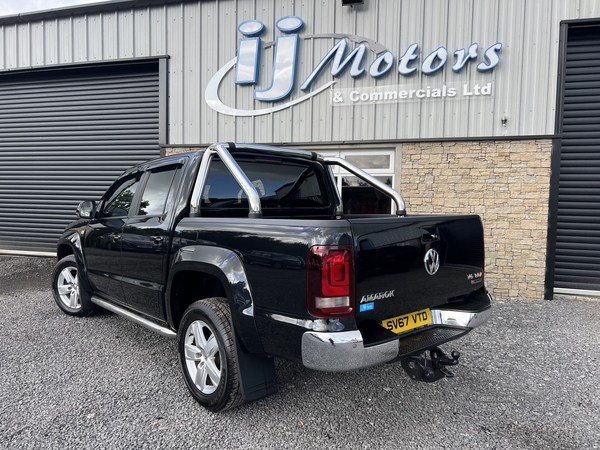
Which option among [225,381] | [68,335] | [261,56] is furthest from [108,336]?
[261,56]

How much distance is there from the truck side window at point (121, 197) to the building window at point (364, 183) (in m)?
3.79

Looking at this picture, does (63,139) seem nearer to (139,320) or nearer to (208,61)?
(208,61)

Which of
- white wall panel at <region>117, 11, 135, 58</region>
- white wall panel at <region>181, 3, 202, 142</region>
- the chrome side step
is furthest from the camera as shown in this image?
white wall panel at <region>117, 11, 135, 58</region>

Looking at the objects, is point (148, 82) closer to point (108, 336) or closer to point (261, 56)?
point (261, 56)

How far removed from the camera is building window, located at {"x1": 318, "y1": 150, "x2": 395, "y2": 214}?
271 inches

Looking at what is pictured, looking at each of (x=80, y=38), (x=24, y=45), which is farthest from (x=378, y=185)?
(x=24, y=45)

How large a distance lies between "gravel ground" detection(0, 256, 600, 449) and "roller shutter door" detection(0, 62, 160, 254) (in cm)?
540

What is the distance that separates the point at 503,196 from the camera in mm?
6344

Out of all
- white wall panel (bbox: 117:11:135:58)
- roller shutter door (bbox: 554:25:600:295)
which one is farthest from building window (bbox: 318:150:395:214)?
white wall panel (bbox: 117:11:135:58)

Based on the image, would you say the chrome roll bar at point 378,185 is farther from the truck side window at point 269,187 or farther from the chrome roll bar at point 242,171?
the truck side window at point 269,187

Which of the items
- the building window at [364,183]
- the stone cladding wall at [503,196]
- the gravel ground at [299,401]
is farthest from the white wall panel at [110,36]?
the stone cladding wall at [503,196]

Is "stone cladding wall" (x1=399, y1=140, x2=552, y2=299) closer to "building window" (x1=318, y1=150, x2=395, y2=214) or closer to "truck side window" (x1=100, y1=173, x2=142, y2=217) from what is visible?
"building window" (x1=318, y1=150, x2=395, y2=214)

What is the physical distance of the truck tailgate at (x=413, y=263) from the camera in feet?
7.24

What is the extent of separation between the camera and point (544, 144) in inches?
243
